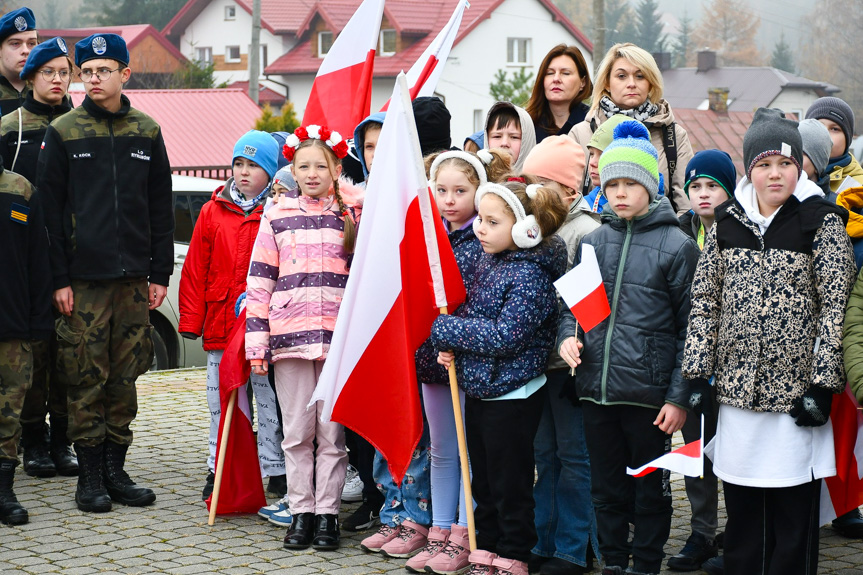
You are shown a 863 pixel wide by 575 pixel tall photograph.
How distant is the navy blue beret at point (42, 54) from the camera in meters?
6.84

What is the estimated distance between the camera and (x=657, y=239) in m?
4.82

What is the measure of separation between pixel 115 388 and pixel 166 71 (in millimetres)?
51684

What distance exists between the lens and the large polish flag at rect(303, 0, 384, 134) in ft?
23.4

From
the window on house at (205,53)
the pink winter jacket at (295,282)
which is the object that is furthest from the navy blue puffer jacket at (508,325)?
the window on house at (205,53)

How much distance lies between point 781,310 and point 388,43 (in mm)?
56414

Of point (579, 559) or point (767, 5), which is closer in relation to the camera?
point (579, 559)

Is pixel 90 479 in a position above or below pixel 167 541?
above

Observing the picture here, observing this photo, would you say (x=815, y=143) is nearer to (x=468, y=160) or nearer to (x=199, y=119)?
(x=468, y=160)

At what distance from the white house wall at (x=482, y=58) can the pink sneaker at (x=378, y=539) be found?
49230 millimetres

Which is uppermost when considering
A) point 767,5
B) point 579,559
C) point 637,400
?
point 767,5

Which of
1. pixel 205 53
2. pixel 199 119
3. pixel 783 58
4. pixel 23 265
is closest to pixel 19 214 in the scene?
pixel 23 265

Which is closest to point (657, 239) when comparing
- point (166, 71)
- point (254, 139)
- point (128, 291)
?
point (254, 139)

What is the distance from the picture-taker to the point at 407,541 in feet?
18.2

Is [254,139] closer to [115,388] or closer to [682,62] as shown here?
[115,388]
